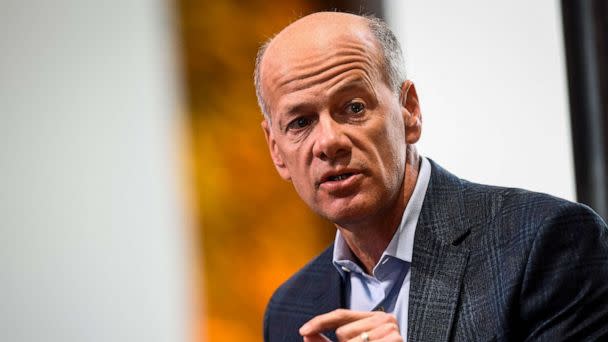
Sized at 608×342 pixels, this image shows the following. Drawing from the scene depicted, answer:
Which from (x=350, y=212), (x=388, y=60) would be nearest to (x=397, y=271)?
(x=350, y=212)

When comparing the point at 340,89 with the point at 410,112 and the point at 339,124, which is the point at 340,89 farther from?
the point at 410,112

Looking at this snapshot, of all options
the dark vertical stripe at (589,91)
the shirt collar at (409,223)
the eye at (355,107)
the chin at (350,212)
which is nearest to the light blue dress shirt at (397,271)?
the shirt collar at (409,223)

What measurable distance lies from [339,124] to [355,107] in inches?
2.0

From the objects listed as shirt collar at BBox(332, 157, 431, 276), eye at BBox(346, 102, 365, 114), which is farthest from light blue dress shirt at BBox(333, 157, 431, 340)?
eye at BBox(346, 102, 365, 114)

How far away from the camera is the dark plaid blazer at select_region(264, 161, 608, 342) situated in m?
1.64

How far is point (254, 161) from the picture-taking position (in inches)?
120

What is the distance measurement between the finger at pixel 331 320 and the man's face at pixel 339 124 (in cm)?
26

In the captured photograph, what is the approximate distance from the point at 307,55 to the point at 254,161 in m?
1.18

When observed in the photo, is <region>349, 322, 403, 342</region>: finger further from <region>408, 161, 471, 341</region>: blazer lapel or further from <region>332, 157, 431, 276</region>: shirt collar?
<region>332, 157, 431, 276</region>: shirt collar

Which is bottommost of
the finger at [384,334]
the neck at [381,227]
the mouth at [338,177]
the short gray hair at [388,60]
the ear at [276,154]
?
the finger at [384,334]

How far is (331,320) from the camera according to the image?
1.61m

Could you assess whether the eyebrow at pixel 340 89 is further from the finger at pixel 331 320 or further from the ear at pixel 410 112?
the finger at pixel 331 320

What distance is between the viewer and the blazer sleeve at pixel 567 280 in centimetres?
162

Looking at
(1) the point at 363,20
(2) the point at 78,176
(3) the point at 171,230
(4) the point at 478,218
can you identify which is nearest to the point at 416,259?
(4) the point at 478,218
